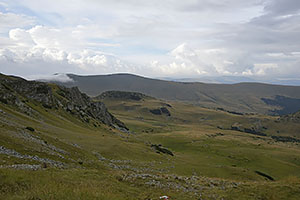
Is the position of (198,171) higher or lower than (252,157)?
higher

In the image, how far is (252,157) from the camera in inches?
3976

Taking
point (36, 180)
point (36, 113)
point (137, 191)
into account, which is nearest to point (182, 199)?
point (137, 191)

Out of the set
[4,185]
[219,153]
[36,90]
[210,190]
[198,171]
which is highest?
[36,90]

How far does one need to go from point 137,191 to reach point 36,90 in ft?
230

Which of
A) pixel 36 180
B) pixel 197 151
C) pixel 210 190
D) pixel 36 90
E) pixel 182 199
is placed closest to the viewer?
pixel 36 180

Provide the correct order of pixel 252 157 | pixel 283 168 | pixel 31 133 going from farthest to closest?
pixel 252 157 < pixel 283 168 < pixel 31 133

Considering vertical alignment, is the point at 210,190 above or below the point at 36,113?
below

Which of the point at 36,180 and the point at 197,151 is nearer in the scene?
the point at 36,180

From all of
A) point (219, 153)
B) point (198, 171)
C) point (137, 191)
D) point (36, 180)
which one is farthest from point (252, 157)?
point (36, 180)

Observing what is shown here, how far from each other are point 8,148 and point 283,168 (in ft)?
311

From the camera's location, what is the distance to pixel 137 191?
2173cm

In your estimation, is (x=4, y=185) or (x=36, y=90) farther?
(x=36, y=90)

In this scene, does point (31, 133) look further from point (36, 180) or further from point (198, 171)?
point (198, 171)

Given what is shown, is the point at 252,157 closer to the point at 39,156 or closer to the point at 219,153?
the point at 219,153
